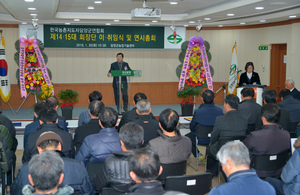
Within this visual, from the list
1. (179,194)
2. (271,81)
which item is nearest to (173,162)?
(179,194)

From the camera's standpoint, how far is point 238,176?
2.38 meters

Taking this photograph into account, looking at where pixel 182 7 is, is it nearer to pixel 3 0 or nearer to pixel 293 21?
pixel 293 21

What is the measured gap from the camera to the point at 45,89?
31.7 ft

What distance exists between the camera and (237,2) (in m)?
8.54

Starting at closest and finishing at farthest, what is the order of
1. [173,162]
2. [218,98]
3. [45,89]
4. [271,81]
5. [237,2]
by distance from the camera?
[173,162] < [237,2] < [45,89] < [271,81] < [218,98]

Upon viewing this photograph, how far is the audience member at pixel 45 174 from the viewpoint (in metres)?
2.11

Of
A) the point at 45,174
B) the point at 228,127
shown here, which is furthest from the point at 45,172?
the point at 228,127

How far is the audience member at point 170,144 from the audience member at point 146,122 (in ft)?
2.43

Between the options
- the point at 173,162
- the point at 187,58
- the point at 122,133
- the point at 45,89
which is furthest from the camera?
the point at 187,58

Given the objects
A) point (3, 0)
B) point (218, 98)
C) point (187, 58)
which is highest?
point (3, 0)

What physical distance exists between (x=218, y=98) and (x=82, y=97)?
497 centimetres

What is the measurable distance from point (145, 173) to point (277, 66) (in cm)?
1093

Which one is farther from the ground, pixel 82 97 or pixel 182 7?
pixel 182 7

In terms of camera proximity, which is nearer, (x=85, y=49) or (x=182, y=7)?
(x=182, y=7)
